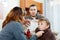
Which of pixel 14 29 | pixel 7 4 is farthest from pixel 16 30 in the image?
pixel 7 4

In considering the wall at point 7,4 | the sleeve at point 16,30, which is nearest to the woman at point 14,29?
the sleeve at point 16,30

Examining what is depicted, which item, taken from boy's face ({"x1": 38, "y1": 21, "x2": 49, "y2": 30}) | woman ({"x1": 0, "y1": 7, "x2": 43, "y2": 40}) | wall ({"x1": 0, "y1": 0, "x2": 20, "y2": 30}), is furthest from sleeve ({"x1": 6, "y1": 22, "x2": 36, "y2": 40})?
wall ({"x1": 0, "y1": 0, "x2": 20, "y2": 30})

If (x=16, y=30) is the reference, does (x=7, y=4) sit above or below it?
above

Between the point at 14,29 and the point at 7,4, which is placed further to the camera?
the point at 7,4

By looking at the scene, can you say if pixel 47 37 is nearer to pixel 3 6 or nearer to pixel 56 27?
pixel 3 6

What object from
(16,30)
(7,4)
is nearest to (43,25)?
(16,30)

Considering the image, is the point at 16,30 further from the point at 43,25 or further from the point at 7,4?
the point at 7,4

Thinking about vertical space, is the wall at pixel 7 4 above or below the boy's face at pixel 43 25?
above

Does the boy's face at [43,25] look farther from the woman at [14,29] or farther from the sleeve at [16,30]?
the sleeve at [16,30]

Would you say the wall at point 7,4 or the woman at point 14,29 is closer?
the woman at point 14,29

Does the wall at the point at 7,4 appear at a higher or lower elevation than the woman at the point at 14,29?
higher

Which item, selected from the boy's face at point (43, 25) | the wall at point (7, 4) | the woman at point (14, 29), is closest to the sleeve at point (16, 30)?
the woman at point (14, 29)

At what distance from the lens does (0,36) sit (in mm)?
2096

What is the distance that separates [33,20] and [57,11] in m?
1.56
